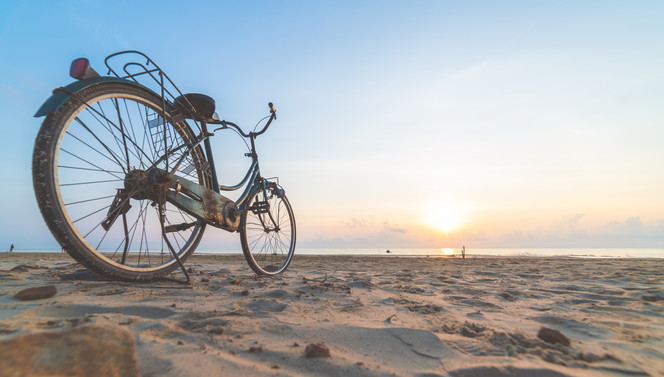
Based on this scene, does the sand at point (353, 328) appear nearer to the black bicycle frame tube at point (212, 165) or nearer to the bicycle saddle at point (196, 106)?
the black bicycle frame tube at point (212, 165)

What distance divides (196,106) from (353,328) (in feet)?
10.8

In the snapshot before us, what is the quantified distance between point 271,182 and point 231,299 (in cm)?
275

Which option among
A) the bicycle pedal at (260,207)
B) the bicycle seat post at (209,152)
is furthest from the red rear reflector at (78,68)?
the bicycle pedal at (260,207)

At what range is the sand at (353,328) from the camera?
4.53 feet

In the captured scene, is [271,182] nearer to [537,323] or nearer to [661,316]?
[537,323]

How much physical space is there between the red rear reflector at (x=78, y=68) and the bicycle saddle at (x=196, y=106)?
1.00 meters

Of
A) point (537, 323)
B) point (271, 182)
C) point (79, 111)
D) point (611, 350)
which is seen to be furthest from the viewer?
point (271, 182)

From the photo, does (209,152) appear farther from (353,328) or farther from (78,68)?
(353,328)

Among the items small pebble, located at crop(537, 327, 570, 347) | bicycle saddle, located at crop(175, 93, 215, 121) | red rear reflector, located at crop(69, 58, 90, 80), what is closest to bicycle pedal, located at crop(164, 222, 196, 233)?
bicycle saddle, located at crop(175, 93, 215, 121)

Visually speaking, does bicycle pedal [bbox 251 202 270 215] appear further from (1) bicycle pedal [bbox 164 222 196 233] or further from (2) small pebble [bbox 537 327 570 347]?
(2) small pebble [bbox 537 327 570 347]

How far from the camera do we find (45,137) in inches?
85.7

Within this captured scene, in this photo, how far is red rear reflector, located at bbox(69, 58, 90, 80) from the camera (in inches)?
99.4

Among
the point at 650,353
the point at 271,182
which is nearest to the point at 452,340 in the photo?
the point at 650,353

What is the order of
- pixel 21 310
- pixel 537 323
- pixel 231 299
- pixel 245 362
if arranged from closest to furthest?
pixel 245 362
pixel 21 310
pixel 537 323
pixel 231 299
